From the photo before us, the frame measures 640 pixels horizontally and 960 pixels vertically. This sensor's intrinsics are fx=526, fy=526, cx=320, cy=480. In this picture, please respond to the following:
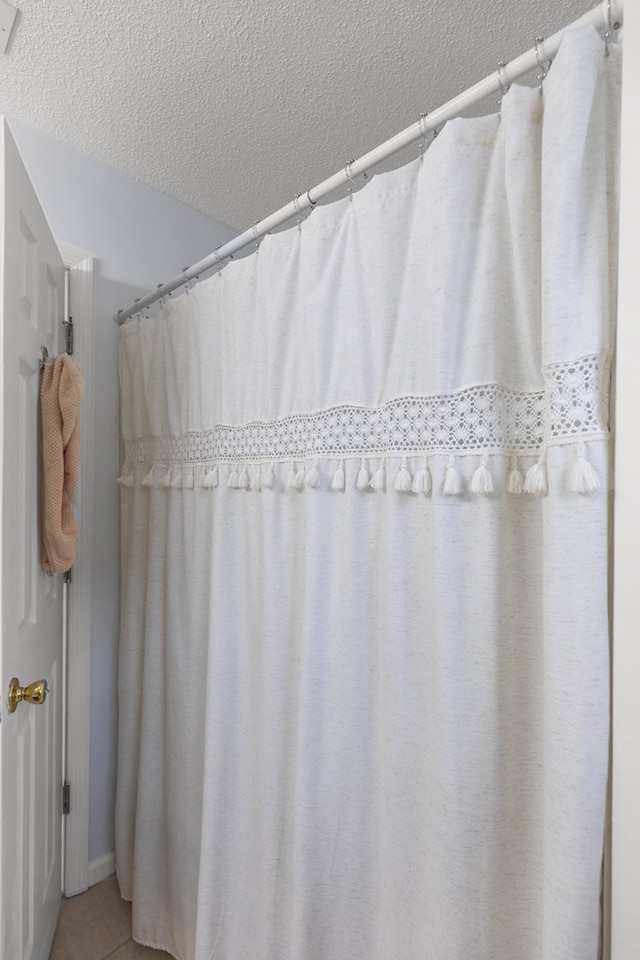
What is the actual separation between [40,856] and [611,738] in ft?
4.83

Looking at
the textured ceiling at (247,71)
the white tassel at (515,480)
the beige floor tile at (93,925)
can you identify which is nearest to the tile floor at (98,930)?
the beige floor tile at (93,925)

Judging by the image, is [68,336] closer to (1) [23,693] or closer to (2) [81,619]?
(2) [81,619]

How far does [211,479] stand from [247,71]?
115cm

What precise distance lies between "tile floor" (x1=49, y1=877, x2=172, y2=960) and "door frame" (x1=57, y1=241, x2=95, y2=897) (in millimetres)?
63

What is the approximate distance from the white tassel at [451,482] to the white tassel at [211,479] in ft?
2.49

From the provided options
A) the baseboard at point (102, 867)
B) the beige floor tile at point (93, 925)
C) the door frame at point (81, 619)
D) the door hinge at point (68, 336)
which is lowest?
the beige floor tile at point (93, 925)

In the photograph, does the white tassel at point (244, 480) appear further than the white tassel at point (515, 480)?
Yes

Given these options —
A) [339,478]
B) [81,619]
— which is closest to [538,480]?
[339,478]

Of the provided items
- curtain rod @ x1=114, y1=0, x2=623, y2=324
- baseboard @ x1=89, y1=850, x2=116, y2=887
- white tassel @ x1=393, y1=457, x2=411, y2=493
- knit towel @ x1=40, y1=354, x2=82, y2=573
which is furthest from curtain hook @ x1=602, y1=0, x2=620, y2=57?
baseboard @ x1=89, y1=850, x2=116, y2=887

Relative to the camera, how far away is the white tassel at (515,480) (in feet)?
2.82

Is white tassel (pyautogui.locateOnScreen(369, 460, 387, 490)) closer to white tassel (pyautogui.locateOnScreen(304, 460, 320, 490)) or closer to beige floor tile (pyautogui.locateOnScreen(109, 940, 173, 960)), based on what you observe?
white tassel (pyautogui.locateOnScreen(304, 460, 320, 490))

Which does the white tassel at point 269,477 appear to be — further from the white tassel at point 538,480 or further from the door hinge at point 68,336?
the door hinge at point 68,336

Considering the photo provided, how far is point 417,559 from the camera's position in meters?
1.01

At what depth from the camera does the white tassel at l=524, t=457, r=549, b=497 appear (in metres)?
0.80
